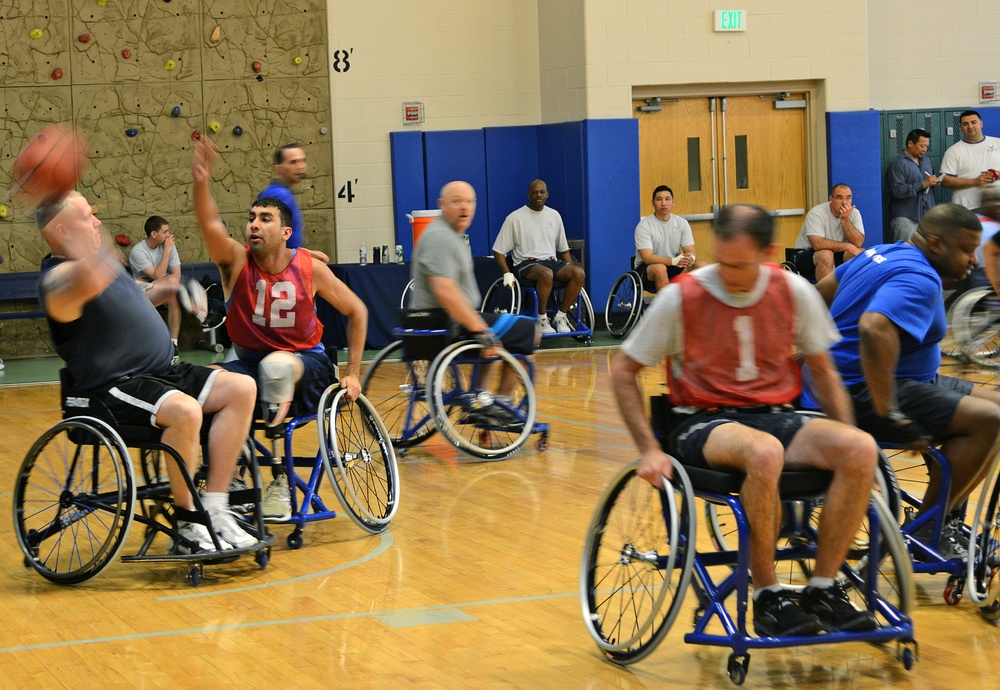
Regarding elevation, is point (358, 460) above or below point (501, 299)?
below

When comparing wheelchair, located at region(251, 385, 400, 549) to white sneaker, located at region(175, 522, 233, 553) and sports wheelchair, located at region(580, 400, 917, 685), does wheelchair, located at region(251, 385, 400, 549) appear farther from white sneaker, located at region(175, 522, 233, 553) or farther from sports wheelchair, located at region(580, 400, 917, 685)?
sports wheelchair, located at region(580, 400, 917, 685)

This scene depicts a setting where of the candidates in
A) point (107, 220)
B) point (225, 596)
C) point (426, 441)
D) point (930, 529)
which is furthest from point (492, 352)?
point (107, 220)

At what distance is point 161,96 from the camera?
1133 cm

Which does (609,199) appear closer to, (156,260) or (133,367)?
(156,260)

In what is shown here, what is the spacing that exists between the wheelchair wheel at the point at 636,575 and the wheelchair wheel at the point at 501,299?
612cm

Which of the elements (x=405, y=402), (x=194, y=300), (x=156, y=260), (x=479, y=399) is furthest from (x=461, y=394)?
(x=156, y=260)

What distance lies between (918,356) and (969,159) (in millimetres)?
8527

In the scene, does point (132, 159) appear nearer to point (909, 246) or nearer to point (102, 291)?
point (102, 291)

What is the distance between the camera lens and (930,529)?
11.8ft

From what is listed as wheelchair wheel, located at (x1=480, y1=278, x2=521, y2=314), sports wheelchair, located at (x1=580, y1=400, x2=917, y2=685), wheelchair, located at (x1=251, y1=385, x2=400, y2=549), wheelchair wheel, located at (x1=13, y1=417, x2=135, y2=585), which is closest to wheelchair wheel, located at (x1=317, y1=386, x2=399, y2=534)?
wheelchair, located at (x1=251, y1=385, x2=400, y2=549)

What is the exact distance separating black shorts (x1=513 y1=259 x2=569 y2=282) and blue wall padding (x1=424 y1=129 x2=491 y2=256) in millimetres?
1468

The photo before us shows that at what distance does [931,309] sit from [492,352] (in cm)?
251

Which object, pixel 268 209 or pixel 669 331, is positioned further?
pixel 268 209

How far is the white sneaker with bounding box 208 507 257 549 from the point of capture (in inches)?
160
